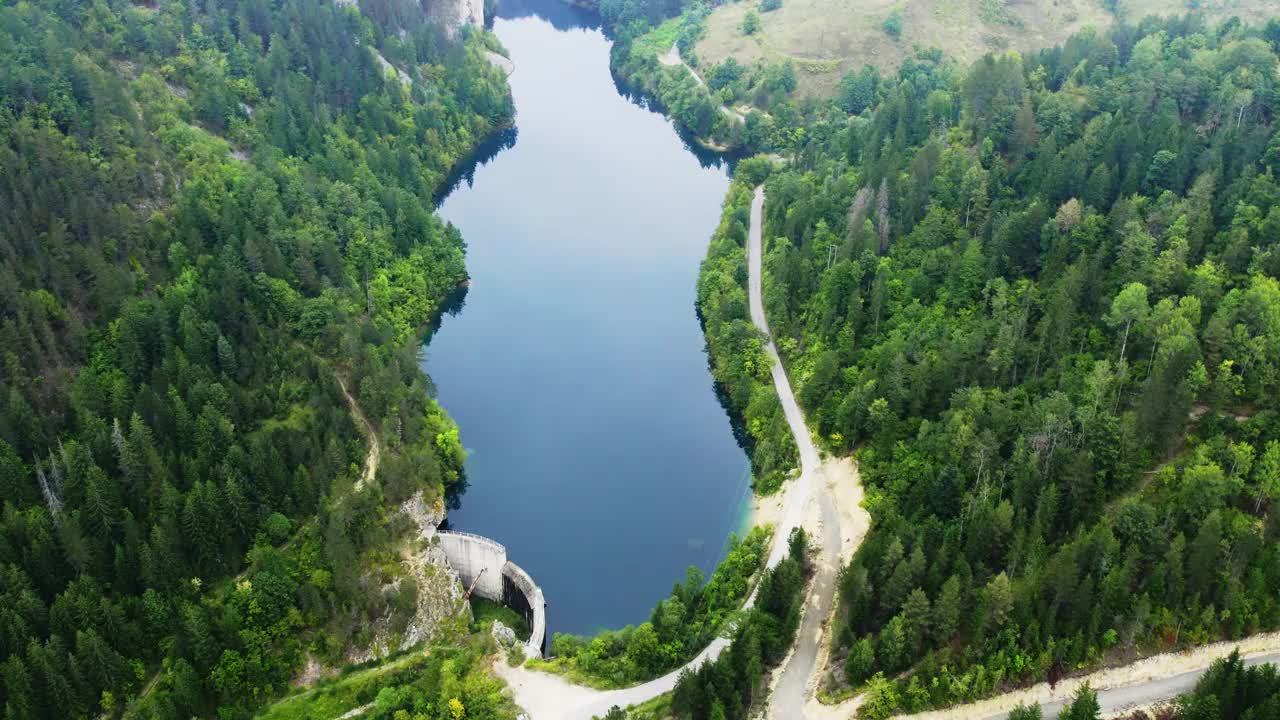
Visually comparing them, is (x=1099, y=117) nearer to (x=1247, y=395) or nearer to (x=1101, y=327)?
(x=1101, y=327)

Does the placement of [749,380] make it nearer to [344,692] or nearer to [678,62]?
[344,692]

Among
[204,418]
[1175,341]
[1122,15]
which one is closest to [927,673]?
[1175,341]

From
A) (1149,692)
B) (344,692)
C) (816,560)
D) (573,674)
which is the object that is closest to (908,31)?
(816,560)

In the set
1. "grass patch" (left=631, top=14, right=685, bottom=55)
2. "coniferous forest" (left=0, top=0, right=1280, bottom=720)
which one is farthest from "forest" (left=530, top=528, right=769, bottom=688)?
"grass patch" (left=631, top=14, right=685, bottom=55)

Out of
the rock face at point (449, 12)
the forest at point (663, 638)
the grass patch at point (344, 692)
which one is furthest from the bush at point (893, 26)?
the grass patch at point (344, 692)

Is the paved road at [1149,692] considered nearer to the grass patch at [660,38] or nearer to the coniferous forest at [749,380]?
the coniferous forest at [749,380]

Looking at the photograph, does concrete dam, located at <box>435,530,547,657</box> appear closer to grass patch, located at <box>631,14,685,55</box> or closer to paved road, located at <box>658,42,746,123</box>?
paved road, located at <box>658,42,746,123</box>
